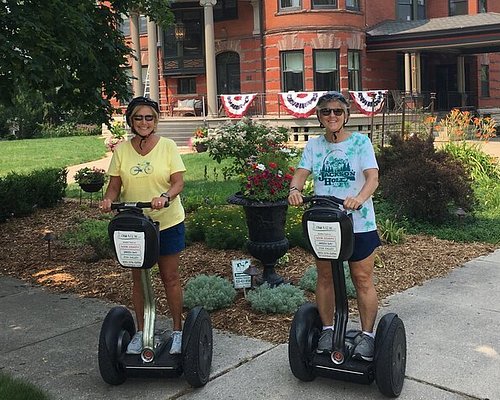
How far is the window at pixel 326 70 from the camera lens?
24.3 meters

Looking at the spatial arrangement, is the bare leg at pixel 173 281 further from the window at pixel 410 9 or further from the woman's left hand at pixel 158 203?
the window at pixel 410 9

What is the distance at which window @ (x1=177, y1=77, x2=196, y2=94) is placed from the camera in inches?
1118

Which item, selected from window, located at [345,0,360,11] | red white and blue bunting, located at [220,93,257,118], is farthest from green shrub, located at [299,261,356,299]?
window, located at [345,0,360,11]

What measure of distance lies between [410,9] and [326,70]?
694 centimetres

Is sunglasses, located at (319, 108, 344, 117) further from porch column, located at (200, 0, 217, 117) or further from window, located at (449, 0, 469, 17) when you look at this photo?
window, located at (449, 0, 469, 17)

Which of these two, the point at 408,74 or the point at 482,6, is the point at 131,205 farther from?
the point at 482,6

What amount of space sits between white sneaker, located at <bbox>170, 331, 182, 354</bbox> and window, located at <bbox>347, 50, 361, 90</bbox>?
2176 centimetres

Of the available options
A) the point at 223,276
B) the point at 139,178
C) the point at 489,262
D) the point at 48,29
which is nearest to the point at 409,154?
the point at 489,262

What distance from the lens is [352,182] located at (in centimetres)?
396

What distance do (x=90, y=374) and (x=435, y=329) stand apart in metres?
2.66

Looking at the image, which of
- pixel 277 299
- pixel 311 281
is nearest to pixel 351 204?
pixel 277 299

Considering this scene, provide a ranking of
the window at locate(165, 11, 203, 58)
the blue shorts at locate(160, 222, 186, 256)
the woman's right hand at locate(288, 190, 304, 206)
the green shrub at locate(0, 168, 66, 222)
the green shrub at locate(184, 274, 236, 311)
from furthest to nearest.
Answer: the window at locate(165, 11, 203, 58)
the green shrub at locate(0, 168, 66, 222)
the green shrub at locate(184, 274, 236, 311)
the blue shorts at locate(160, 222, 186, 256)
the woman's right hand at locate(288, 190, 304, 206)

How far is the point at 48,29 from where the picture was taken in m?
5.90

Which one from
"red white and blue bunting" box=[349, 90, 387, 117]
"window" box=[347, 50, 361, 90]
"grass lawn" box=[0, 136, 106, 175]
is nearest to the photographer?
"grass lawn" box=[0, 136, 106, 175]
